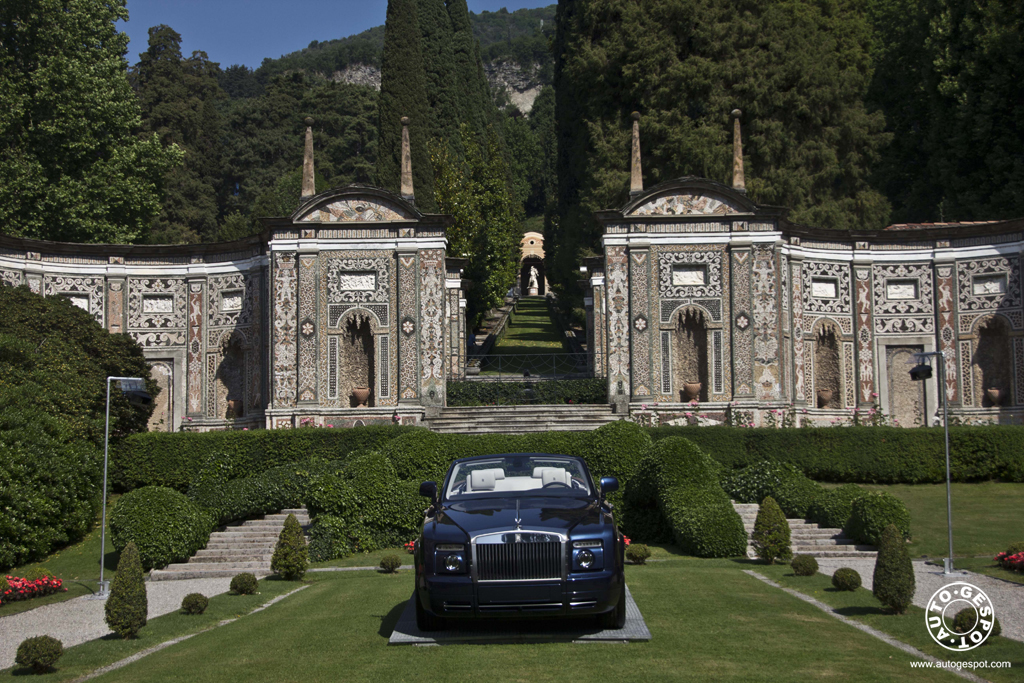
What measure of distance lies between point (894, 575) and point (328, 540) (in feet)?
42.7

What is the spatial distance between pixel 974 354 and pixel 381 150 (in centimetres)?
3215

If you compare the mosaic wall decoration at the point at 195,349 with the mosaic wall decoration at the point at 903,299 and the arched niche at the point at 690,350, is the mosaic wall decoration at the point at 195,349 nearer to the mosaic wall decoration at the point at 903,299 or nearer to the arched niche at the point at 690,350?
the arched niche at the point at 690,350

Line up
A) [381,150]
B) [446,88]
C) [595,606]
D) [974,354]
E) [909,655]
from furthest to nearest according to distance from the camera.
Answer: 1. [446,88]
2. [381,150]
3. [974,354]
4. [909,655]
5. [595,606]

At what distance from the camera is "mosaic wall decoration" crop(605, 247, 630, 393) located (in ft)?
111

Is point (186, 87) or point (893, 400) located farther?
point (186, 87)

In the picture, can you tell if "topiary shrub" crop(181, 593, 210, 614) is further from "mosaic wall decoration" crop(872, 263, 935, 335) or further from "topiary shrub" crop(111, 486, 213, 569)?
"mosaic wall decoration" crop(872, 263, 935, 335)

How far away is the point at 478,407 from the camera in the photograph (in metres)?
33.1

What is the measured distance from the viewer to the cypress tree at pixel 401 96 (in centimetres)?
5341

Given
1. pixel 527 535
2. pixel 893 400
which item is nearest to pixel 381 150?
pixel 893 400

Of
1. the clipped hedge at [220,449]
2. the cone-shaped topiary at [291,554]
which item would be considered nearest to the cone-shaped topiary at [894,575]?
the cone-shaped topiary at [291,554]

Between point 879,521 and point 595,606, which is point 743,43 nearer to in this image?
point 879,521

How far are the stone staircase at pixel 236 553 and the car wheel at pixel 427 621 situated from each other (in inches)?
461

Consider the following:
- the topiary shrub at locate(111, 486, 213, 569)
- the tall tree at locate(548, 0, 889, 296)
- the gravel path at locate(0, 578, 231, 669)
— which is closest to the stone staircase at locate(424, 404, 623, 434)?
the topiary shrub at locate(111, 486, 213, 569)

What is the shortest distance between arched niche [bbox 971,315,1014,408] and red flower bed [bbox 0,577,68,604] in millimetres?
29590
